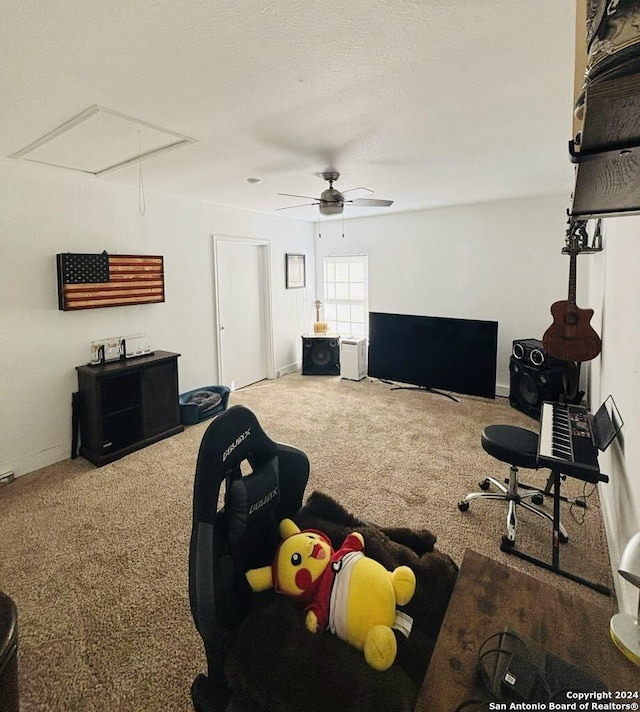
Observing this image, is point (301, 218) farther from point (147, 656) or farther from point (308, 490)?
point (147, 656)

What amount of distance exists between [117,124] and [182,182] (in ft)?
4.76

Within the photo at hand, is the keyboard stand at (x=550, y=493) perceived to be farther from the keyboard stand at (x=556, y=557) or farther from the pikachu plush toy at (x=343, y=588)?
the pikachu plush toy at (x=343, y=588)

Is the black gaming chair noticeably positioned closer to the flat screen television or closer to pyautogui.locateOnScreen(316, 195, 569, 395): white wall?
the flat screen television

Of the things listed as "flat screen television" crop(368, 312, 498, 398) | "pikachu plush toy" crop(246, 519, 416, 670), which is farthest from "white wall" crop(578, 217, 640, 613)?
"flat screen television" crop(368, 312, 498, 398)

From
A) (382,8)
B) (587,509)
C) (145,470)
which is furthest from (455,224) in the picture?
(145,470)

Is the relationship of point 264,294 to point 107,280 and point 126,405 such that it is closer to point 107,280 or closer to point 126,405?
point 107,280

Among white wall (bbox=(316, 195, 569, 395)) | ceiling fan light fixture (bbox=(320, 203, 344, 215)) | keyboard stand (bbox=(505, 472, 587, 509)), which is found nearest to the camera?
keyboard stand (bbox=(505, 472, 587, 509))

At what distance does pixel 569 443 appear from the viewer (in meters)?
1.99

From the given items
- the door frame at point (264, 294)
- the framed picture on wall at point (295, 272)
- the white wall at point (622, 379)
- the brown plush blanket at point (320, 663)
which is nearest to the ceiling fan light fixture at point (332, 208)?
the white wall at point (622, 379)

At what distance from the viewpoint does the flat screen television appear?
173 inches

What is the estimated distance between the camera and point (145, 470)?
3.23 meters

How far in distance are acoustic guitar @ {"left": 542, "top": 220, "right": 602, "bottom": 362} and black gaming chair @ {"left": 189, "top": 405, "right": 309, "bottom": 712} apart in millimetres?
2588

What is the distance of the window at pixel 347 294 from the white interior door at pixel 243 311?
4.43 feet

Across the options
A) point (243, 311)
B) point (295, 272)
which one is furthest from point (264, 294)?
point (295, 272)
